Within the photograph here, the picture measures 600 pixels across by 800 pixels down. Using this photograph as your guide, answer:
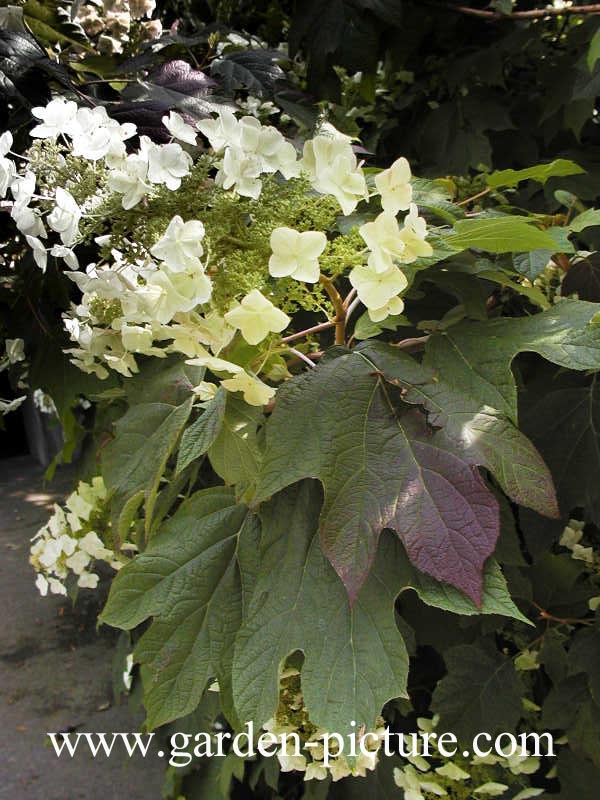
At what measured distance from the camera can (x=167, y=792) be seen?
197 centimetres

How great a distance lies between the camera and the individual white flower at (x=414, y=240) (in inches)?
25.9

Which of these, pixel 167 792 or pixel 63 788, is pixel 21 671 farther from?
pixel 167 792

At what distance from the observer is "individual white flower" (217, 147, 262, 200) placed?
2.24ft

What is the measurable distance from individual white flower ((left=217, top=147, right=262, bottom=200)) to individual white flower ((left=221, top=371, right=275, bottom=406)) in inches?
6.3

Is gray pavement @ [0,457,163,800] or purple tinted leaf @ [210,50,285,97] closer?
purple tinted leaf @ [210,50,285,97]

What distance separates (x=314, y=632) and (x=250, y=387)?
0.22 metres

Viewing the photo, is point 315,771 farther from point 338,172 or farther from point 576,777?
point 338,172

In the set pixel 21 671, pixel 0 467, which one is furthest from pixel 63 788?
pixel 0 467

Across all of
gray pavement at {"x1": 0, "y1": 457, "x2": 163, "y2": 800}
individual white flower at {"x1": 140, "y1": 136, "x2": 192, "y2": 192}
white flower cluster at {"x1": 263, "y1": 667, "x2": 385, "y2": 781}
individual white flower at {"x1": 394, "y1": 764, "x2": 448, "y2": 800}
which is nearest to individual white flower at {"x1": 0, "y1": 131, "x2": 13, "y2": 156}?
individual white flower at {"x1": 140, "y1": 136, "x2": 192, "y2": 192}

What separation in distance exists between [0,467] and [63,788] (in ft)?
16.3

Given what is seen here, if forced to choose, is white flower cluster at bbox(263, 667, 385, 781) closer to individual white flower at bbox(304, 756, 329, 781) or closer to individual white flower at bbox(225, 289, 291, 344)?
individual white flower at bbox(304, 756, 329, 781)

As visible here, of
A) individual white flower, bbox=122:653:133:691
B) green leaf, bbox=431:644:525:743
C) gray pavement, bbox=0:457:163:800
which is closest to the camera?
green leaf, bbox=431:644:525:743

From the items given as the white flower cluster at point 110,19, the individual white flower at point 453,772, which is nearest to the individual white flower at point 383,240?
the white flower cluster at point 110,19

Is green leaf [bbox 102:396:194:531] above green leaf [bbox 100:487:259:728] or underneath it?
above
